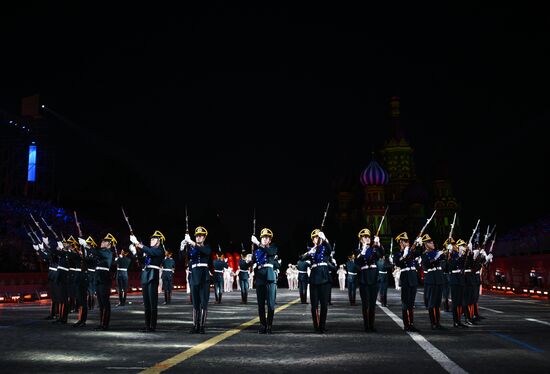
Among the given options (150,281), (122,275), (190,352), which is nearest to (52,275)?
(150,281)

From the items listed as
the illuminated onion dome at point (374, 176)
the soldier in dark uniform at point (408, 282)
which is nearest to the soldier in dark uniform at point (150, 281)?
the soldier in dark uniform at point (408, 282)

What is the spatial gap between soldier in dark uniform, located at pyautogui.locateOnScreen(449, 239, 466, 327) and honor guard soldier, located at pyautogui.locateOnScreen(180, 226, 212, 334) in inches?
224

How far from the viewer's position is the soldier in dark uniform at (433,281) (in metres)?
16.3

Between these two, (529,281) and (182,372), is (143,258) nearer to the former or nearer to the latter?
(182,372)

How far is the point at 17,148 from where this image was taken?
70000mm

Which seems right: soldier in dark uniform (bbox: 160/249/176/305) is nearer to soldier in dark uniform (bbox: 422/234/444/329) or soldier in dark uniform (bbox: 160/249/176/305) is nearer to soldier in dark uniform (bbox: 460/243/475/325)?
soldier in dark uniform (bbox: 460/243/475/325)

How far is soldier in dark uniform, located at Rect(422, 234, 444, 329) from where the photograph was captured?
1630 centimetres

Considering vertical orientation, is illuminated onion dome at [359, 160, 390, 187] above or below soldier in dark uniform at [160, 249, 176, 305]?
above

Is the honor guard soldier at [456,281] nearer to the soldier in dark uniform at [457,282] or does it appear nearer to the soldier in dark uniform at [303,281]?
the soldier in dark uniform at [457,282]

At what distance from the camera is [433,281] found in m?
16.7

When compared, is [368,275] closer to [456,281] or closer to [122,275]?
[456,281]

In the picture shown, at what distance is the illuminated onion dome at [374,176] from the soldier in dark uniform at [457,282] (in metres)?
135

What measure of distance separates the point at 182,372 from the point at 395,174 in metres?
152

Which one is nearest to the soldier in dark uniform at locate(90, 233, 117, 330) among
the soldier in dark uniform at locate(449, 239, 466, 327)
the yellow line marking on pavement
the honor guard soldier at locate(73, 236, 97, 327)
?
the honor guard soldier at locate(73, 236, 97, 327)
